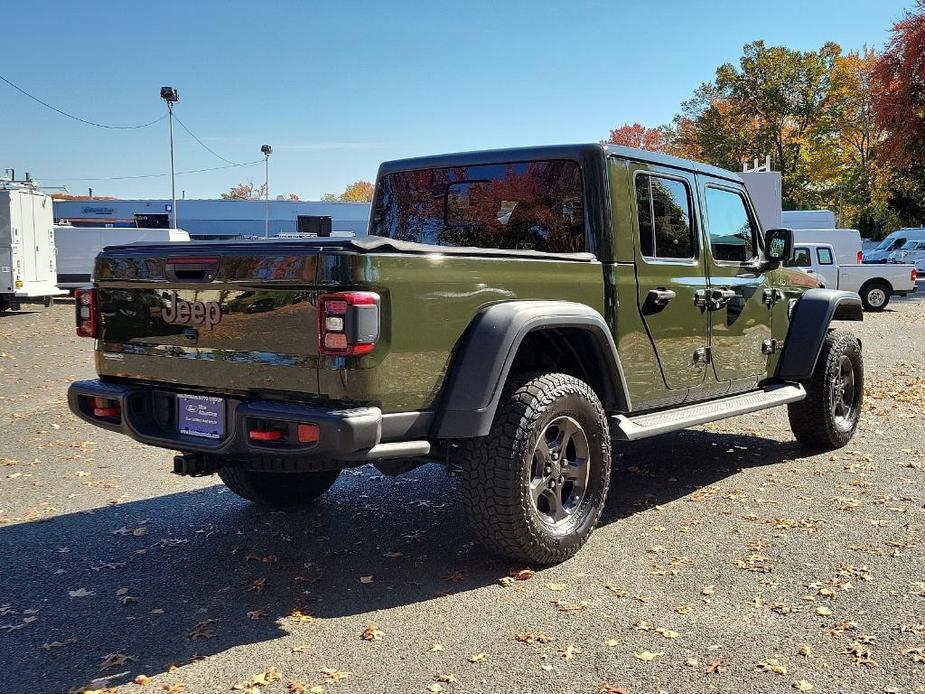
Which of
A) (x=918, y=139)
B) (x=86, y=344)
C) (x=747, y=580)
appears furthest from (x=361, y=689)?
(x=918, y=139)

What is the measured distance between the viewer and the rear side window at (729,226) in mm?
5996

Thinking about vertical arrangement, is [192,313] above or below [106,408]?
above

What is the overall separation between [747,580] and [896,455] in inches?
134

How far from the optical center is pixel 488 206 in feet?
17.9

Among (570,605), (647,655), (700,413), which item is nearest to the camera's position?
(647,655)

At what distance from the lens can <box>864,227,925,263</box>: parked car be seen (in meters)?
37.8

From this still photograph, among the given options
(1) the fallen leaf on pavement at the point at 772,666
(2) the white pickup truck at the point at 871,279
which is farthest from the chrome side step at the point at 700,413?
(2) the white pickup truck at the point at 871,279

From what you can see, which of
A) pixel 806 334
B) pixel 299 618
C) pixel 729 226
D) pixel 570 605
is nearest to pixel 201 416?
pixel 299 618

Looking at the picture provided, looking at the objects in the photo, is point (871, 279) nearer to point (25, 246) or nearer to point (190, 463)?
point (25, 246)

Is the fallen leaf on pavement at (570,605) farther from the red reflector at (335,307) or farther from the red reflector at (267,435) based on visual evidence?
the red reflector at (335,307)

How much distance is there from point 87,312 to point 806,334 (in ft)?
16.3

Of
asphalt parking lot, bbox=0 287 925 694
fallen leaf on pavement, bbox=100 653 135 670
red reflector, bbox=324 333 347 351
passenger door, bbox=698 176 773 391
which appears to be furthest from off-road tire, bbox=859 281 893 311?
fallen leaf on pavement, bbox=100 653 135 670

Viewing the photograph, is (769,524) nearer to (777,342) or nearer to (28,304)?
(777,342)

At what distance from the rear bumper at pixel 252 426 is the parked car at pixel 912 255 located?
37.7 m
